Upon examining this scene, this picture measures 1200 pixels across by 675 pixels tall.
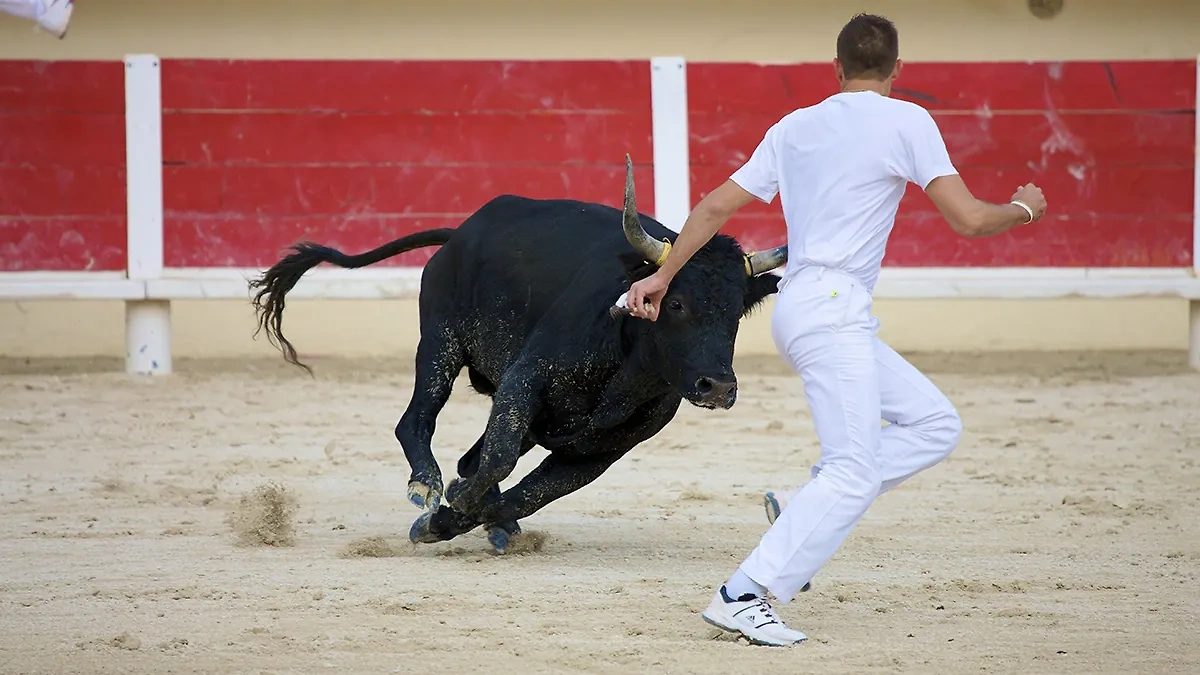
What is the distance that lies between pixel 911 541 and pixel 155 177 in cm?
455

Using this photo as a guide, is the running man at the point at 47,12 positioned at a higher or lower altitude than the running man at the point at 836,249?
higher

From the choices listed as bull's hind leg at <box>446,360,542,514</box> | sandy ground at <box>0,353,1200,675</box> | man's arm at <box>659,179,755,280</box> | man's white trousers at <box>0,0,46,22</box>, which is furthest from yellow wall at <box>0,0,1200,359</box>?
man's arm at <box>659,179,755,280</box>

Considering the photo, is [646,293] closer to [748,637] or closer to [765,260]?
[765,260]

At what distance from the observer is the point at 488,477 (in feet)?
13.2

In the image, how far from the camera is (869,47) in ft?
10.2

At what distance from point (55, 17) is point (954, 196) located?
3758 mm

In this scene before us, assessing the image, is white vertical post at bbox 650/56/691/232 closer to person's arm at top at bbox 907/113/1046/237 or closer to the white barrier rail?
the white barrier rail

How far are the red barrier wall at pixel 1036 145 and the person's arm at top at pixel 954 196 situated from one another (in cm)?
490

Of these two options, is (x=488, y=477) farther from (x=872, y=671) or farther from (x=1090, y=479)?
(x=1090, y=479)

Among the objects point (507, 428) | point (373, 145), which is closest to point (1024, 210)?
point (507, 428)

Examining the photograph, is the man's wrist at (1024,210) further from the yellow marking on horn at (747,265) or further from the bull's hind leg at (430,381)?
the bull's hind leg at (430,381)

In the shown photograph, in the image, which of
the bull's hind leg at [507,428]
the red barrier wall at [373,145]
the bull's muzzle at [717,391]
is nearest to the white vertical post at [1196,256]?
the red barrier wall at [373,145]

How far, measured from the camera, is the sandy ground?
315 cm

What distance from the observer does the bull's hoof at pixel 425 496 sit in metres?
4.20
